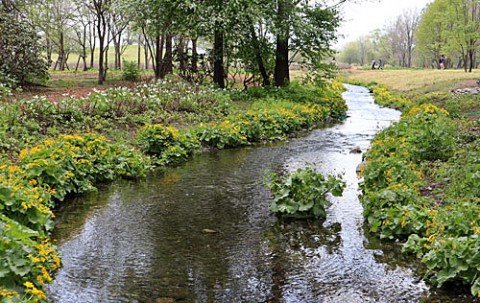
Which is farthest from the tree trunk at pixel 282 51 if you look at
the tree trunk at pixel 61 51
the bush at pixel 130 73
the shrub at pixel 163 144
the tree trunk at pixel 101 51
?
the tree trunk at pixel 61 51

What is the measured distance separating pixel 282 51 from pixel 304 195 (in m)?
15.3

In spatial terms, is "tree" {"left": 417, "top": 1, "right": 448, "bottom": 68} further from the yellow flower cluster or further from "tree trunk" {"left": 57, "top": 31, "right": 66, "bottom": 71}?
the yellow flower cluster

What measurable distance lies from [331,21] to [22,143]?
15.5m

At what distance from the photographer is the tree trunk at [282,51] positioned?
1939 centimetres

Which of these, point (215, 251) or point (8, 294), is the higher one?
point (8, 294)

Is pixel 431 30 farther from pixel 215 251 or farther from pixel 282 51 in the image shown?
pixel 215 251

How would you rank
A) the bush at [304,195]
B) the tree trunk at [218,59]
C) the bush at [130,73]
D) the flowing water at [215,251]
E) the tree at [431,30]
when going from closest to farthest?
the flowing water at [215,251], the bush at [304,195], the tree trunk at [218,59], the bush at [130,73], the tree at [431,30]

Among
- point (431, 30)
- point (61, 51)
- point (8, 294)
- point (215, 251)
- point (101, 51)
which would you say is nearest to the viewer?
point (8, 294)

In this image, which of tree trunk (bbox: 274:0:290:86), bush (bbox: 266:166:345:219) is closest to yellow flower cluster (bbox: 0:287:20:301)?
bush (bbox: 266:166:345:219)

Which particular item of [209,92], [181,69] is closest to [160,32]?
[181,69]

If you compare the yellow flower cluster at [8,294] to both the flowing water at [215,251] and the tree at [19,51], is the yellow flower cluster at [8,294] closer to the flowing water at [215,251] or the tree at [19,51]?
the flowing water at [215,251]

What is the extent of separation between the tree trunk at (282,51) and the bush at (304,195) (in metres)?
13.5

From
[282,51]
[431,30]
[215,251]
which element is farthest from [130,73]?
[431,30]

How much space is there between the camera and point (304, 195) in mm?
6840
